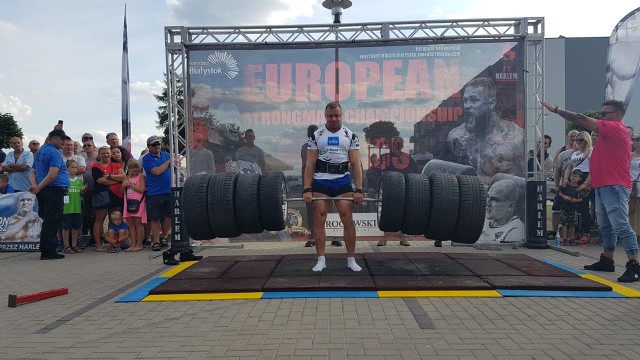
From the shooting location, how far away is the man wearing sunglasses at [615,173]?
5.73 metres

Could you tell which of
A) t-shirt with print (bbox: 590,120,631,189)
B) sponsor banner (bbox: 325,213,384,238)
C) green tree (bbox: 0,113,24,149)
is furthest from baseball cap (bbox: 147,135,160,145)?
green tree (bbox: 0,113,24,149)

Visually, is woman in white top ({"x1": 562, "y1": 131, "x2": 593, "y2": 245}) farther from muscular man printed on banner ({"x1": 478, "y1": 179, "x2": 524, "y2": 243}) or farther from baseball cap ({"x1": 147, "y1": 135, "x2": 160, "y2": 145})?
baseball cap ({"x1": 147, "y1": 135, "x2": 160, "y2": 145})

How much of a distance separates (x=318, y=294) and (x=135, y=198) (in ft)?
16.6

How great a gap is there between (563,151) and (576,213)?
51.9 inches

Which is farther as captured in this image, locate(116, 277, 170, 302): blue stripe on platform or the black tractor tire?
the black tractor tire

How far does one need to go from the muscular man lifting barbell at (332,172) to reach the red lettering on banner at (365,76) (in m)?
2.81

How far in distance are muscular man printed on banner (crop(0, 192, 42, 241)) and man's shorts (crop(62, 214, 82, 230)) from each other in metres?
0.71

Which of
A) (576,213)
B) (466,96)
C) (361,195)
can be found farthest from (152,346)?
(576,213)

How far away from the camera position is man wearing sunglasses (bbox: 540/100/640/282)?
5.73m

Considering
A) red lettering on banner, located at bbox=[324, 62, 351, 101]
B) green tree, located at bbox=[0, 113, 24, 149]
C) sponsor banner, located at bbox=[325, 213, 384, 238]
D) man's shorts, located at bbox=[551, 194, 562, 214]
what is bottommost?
sponsor banner, located at bbox=[325, 213, 384, 238]

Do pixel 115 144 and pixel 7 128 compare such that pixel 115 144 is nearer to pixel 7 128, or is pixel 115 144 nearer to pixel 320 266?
pixel 320 266

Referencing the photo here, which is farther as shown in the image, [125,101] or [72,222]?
[125,101]

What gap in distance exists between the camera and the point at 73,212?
28.4 feet

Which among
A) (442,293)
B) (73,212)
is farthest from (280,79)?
(442,293)
